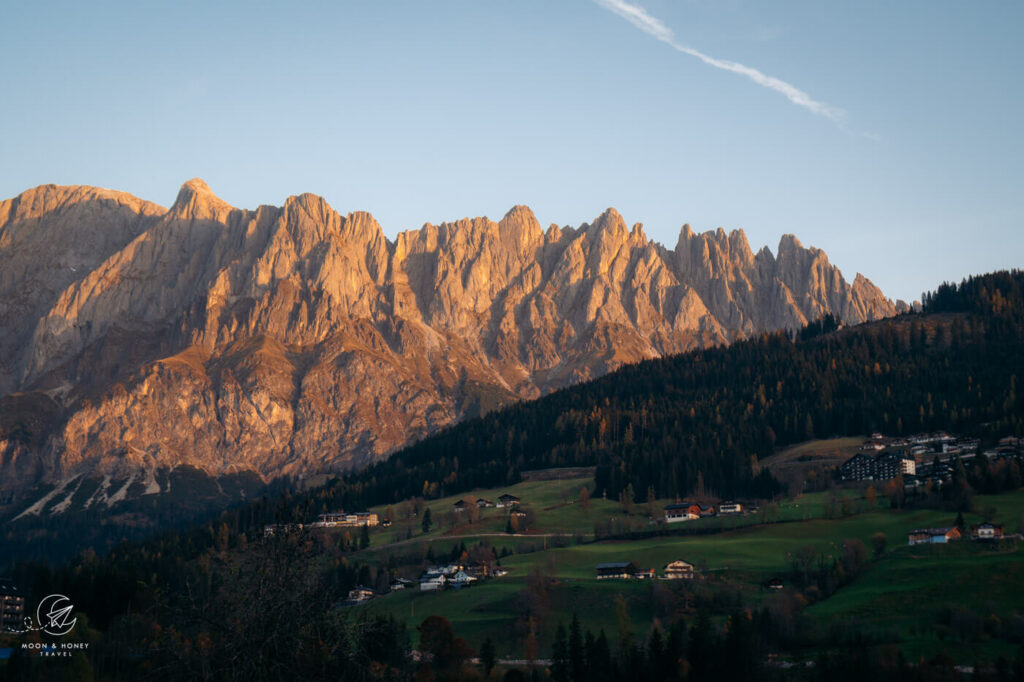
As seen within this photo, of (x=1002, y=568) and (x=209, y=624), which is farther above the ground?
(x=209, y=624)

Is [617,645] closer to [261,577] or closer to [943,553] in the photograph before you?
[943,553]

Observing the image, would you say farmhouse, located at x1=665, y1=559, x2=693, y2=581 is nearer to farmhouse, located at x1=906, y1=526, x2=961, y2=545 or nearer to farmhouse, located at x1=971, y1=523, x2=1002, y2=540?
farmhouse, located at x1=906, y1=526, x2=961, y2=545

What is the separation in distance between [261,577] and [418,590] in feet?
376

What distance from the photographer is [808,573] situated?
442ft

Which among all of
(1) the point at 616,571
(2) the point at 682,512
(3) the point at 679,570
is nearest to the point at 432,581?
(1) the point at 616,571

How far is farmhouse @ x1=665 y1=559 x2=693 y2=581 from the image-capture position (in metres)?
140

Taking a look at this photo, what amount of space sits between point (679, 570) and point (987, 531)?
3964 cm

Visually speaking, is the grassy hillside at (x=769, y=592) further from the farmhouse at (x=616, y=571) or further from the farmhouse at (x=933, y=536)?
the farmhouse at (x=616, y=571)

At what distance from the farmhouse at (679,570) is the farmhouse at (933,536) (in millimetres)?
29588

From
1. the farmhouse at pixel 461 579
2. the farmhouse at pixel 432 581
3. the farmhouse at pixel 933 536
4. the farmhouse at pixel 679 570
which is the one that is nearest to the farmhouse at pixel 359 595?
the farmhouse at pixel 432 581

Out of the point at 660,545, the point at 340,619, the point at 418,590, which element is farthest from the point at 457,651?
the point at 340,619

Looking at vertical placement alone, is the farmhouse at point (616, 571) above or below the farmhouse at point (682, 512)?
below

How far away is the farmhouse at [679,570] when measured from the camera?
140 metres

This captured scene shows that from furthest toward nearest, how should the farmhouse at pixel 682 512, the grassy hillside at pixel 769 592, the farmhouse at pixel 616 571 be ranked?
the farmhouse at pixel 682 512, the farmhouse at pixel 616 571, the grassy hillside at pixel 769 592
